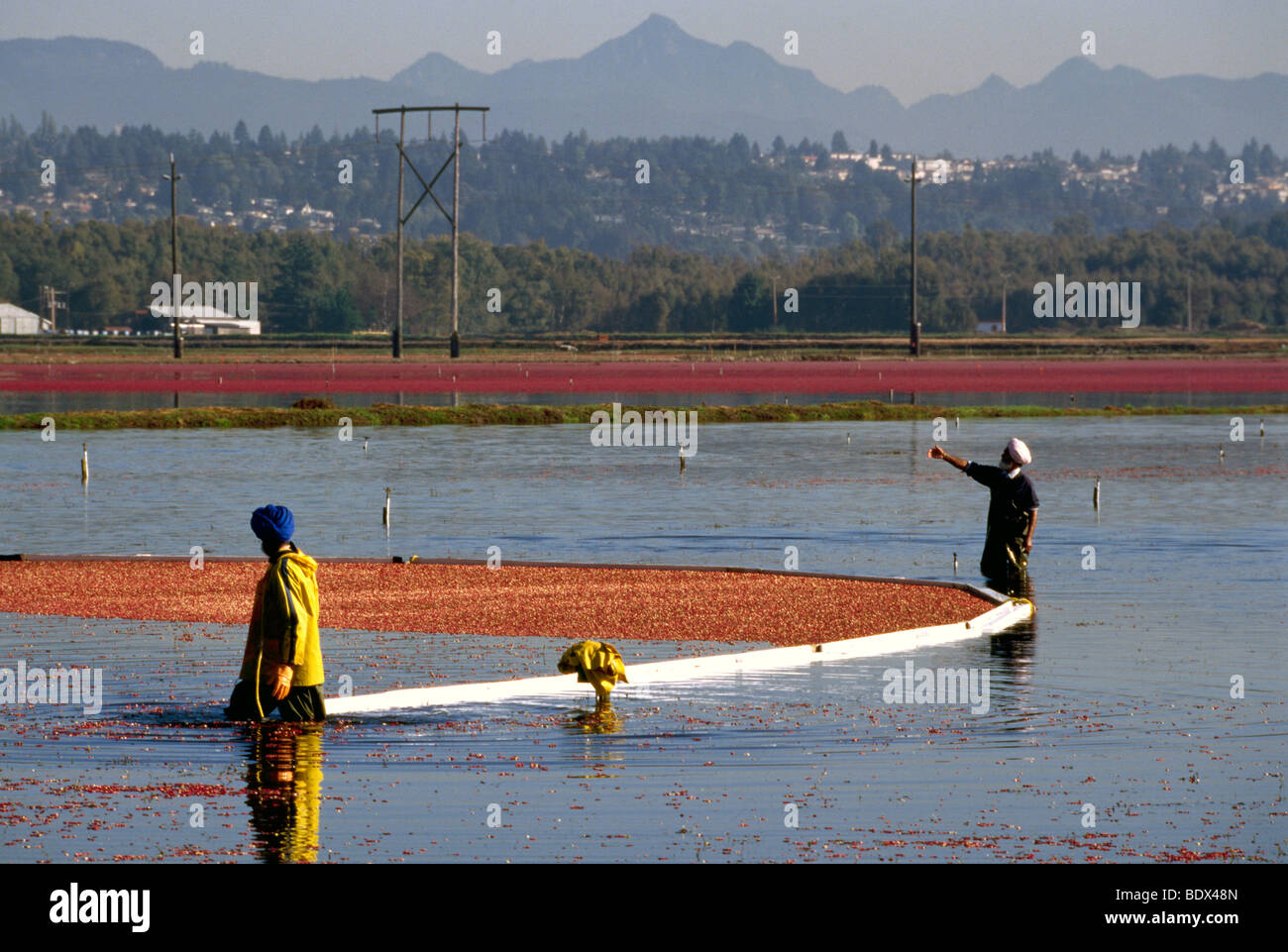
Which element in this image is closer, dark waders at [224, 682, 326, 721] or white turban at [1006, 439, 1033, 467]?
dark waders at [224, 682, 326, 721]

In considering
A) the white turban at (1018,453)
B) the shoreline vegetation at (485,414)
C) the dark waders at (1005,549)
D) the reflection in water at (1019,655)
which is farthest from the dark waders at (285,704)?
the shoreline vegetation at (485,414)

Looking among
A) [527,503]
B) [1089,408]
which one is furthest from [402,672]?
[1089,408]

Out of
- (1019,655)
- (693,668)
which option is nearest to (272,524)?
(693,668)

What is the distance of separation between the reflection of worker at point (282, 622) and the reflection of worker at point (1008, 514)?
34.5ft

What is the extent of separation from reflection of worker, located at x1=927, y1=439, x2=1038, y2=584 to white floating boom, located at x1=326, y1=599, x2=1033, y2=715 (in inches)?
98.7

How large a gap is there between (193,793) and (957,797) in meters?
4.45

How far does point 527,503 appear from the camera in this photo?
35.2 metres

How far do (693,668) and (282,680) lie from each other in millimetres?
4280

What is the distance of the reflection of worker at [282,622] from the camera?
13.2 meters

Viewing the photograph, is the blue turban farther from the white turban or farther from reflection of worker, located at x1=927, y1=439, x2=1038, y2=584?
the white turban

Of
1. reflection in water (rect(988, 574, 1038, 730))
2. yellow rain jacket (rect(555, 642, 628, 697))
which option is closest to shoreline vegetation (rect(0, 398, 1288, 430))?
reflection in water (rect(988, 574, 1038, 730))

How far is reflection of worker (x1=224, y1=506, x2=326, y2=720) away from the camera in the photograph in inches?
518
